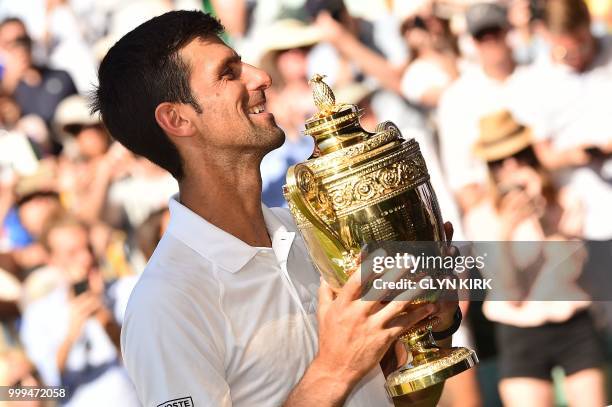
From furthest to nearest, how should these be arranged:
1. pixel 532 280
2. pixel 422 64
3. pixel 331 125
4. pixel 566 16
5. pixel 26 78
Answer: pixel 26 78
pixel 422 64
pixel 566 16
pixel 532 280
pixel 331 125

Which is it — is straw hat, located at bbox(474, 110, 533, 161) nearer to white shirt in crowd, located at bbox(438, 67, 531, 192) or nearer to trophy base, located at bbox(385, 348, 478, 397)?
white shirt in crowd, located at bbox(438, 67, 531, 192)

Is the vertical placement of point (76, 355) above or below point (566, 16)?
below

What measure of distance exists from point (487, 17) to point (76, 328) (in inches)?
83.5

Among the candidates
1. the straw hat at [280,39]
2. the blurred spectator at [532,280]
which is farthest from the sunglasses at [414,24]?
the blurred spectator at [532,280]

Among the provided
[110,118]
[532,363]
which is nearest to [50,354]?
[532,363]

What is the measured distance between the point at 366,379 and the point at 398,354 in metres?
0.17

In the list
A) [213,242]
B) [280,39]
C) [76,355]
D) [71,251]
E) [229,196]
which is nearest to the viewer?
[213,242]

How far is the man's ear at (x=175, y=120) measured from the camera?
1.83 m

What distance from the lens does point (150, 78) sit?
6.07 ft

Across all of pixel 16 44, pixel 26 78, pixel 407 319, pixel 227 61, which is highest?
pixel 16 44

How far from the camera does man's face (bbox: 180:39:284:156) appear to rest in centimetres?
177

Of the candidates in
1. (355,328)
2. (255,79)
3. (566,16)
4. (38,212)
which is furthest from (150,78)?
(38,212)

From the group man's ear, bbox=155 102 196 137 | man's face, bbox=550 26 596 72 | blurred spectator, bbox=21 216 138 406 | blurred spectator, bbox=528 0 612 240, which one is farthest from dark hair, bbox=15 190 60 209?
man's ear, bbox=155 102 196 137

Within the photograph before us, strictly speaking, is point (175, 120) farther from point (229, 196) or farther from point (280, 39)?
point (280, 39)
